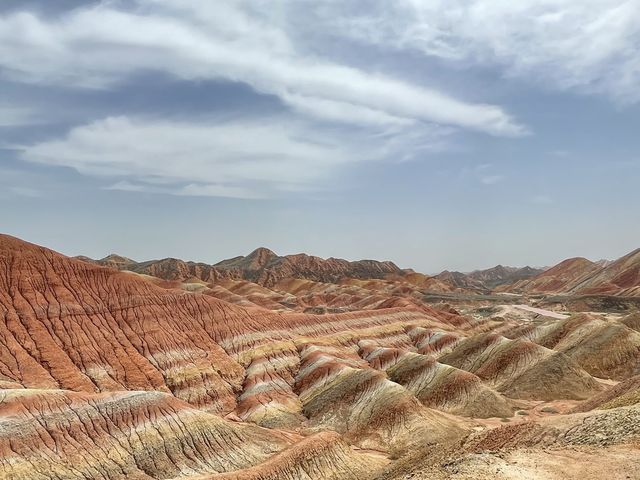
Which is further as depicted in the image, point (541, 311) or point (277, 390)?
point (541, 311)

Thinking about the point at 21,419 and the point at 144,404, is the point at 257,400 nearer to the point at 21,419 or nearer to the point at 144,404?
the point at 144,404

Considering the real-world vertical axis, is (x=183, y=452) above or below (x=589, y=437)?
below

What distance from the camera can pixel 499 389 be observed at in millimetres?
77688

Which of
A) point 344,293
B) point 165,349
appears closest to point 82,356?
point 165,349

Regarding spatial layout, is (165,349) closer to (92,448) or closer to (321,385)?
(321,385)

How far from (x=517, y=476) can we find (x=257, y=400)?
53.9 meters

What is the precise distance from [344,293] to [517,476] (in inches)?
6919

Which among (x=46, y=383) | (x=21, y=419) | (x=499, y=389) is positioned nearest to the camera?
(x=21, y=419)

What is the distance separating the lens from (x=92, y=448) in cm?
4822

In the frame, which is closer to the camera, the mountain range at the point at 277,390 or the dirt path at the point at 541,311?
the mountain range at the point at 277,390

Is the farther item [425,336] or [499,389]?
[425,336]

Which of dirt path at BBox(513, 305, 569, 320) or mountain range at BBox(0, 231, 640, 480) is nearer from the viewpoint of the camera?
mountain range at BBox(0, 231, 640, 480)

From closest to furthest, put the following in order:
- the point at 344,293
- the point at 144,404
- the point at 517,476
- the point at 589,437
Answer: the point at 517,476 < the point at 589,437 < the point at 144,404 < the point at 344,293

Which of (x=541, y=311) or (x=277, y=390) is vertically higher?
(x=541, y=311)
